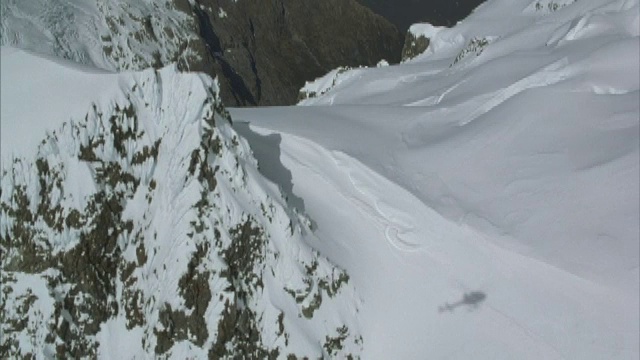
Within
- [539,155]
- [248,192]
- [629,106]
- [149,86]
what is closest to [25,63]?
[149,86]

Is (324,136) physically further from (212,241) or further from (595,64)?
(595,64)

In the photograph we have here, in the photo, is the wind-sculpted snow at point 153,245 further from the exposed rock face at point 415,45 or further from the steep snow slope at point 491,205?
the exposed rock face at point 415,45

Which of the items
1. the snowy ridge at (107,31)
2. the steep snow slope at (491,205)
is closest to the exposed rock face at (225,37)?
the snowy ridge at (107,31)

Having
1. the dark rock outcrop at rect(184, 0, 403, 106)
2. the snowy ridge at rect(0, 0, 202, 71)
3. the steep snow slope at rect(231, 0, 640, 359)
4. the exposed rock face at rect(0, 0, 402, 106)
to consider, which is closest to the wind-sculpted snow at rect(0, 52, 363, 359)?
the steep snow slope at rect(231, 0, 640, 359)

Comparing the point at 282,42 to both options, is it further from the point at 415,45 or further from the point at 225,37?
the point at 415,45

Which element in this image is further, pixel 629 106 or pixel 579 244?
pixel 629 106

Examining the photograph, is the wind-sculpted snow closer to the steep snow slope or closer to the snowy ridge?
the steep snow slope
